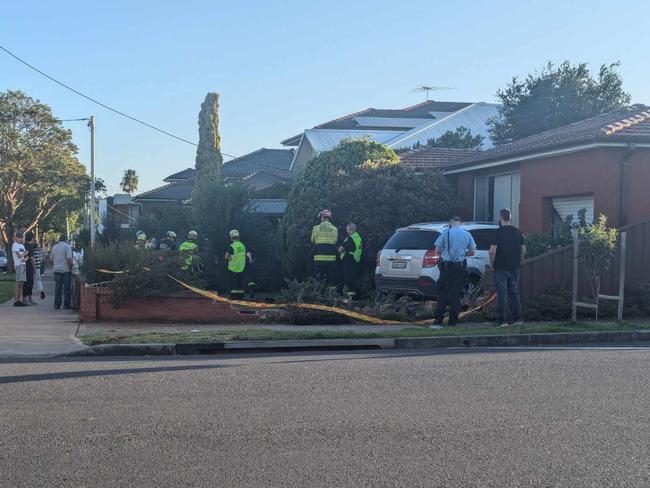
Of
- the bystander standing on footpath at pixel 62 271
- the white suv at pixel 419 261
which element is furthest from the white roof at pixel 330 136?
the white suv at pixel 419 261

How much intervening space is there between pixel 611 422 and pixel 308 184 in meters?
14.5

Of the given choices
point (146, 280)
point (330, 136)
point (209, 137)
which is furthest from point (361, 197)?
point (330, 136)

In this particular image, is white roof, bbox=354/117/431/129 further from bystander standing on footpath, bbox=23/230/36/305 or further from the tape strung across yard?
the tape strung across yard

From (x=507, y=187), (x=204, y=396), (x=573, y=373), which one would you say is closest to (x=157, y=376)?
(x=204, y=396)

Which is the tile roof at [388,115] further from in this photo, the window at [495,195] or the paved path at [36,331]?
the paved path at [36,331]

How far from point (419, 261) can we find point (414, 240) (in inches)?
19.5

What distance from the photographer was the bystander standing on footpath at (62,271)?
16344mm

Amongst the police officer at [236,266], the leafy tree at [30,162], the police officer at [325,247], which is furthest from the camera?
the leafy tree at [30,162]

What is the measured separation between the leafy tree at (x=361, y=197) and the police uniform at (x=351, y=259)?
1422mm

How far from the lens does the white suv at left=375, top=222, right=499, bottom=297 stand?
13.6m

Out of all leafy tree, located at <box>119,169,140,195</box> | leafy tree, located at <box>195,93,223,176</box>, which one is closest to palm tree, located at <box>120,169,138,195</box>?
leafy tree, located at <box>119,169,140,195</box>

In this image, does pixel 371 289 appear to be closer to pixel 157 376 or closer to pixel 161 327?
pixel 161 327

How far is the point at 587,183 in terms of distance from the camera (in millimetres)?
16391

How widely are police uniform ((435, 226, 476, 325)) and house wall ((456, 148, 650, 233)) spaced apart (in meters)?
5.07
